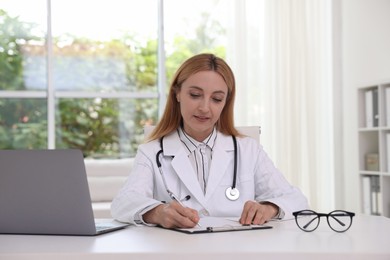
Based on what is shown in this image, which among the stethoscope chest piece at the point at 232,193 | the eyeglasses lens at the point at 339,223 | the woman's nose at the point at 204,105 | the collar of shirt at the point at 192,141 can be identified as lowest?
the eyeglasses lens at the point at 339,223

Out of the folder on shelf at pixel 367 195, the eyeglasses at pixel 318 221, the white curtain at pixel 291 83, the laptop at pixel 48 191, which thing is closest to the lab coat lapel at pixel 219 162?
the eyeglasses at pixel 318 221

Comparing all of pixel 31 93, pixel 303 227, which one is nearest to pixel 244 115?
pixel 31 93

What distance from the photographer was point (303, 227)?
1.80 meters

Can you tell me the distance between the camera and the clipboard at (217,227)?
5.69ft

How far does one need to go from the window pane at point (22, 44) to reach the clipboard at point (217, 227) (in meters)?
4.43

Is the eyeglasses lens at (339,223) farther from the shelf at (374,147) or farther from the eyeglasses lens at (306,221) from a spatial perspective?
the shelf at (374,147)

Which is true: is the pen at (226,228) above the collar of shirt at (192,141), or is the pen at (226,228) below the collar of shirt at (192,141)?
below

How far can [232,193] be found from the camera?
7.59 ft

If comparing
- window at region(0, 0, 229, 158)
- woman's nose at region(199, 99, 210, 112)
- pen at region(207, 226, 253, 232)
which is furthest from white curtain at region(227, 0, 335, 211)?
pen at region(207, 226, 253, 232)

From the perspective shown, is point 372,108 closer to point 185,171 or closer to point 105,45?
point 105,45

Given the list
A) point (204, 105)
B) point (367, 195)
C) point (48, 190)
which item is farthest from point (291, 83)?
point (48, 190)

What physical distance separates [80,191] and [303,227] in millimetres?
585

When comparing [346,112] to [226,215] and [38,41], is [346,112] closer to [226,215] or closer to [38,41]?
[38,41]

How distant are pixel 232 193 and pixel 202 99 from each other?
338 mm
